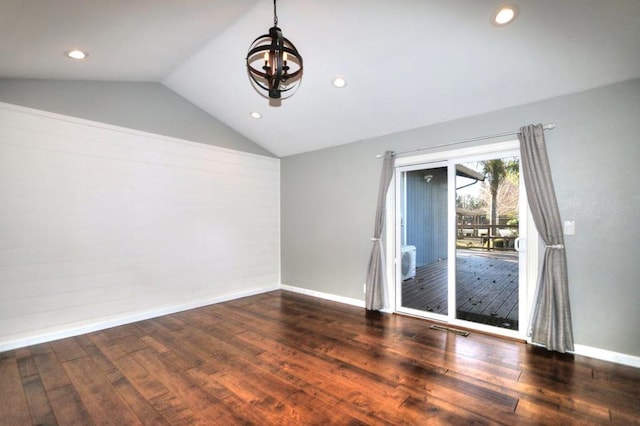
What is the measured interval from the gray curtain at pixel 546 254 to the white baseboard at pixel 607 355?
96 millimetres

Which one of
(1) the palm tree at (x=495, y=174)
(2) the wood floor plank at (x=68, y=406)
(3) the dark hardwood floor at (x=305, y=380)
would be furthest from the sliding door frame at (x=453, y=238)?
(2) the wood floor plank at (x=68, y=406)

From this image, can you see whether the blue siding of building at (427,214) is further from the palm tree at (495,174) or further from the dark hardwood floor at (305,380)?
the dark hardwood floor at (305,380)

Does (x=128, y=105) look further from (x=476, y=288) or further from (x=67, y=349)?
(x=476, y=288)

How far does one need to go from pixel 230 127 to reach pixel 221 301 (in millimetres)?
2970

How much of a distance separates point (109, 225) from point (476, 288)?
5276 mm

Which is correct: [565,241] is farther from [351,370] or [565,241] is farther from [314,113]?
[314,113]

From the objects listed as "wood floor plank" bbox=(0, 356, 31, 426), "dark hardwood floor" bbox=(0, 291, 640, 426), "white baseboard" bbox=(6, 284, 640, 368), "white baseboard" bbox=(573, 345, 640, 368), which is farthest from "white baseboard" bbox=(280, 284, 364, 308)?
"wood floor plank" bbox=(0, 356, 31, 426)

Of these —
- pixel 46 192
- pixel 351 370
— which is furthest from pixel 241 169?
pixel 351 370

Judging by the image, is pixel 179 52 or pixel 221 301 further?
pixel 221 301

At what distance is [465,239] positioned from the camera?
12.3ft

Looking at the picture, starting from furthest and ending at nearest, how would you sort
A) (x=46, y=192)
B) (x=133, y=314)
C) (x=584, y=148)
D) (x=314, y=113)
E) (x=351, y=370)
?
1. (x=314, y=113)
2. (x=133, y=314)
3. (x=46, y=192)
4. (x=584, y=148)
5. (x=351, y=370)

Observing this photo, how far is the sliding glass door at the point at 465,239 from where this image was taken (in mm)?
3414

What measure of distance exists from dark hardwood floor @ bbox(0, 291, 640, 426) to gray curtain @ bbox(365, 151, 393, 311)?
670 millimetres

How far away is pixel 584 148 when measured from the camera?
2889mm
